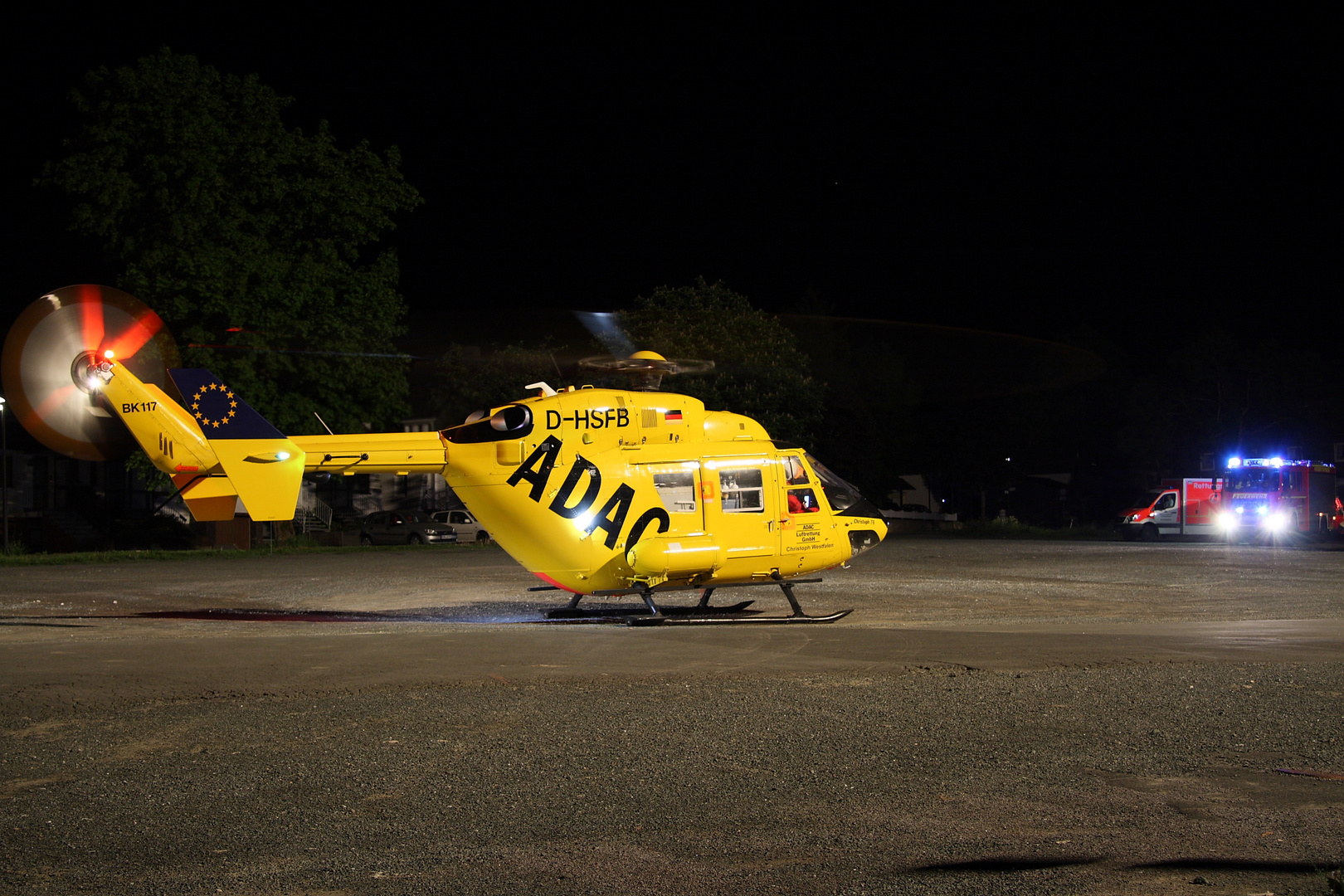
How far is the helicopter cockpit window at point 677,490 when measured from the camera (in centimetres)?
1272

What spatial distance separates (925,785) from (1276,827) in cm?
158

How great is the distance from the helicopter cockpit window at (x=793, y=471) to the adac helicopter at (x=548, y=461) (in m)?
0.02

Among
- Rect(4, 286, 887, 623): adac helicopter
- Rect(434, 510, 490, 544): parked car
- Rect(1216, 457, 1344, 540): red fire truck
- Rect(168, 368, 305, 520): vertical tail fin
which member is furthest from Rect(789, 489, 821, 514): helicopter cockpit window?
Rect(434, 510, 490, 544): parked car

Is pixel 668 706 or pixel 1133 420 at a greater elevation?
pixel 1133 420

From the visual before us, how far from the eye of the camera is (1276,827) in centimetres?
469

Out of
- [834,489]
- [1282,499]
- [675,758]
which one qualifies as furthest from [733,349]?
[675,758]

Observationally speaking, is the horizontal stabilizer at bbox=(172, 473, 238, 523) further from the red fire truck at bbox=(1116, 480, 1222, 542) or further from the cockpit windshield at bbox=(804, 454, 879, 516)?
the red fire truck at bbox=(1116, 480, 1222, 542)

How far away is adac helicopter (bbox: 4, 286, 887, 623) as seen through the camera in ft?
38.7

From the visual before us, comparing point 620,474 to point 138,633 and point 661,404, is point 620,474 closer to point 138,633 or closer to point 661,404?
point 661,404

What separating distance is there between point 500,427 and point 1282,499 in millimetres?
28559

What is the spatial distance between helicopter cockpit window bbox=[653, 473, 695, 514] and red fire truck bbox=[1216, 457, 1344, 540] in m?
25.9

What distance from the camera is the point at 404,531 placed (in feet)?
125

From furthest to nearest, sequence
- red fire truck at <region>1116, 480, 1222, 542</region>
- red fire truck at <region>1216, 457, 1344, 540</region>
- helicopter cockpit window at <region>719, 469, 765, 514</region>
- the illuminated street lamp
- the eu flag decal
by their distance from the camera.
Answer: red fire truck at <region>1116, 480, 1222, 542</region> → red fire truck at <region>1216, 457, 1344, 540</region> → the illuminated street lamp → helicopter cockpit window at <region>719, 469, 765, 514</region> → the eu flag decal

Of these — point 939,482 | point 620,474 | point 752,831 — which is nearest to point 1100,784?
point 752,831
